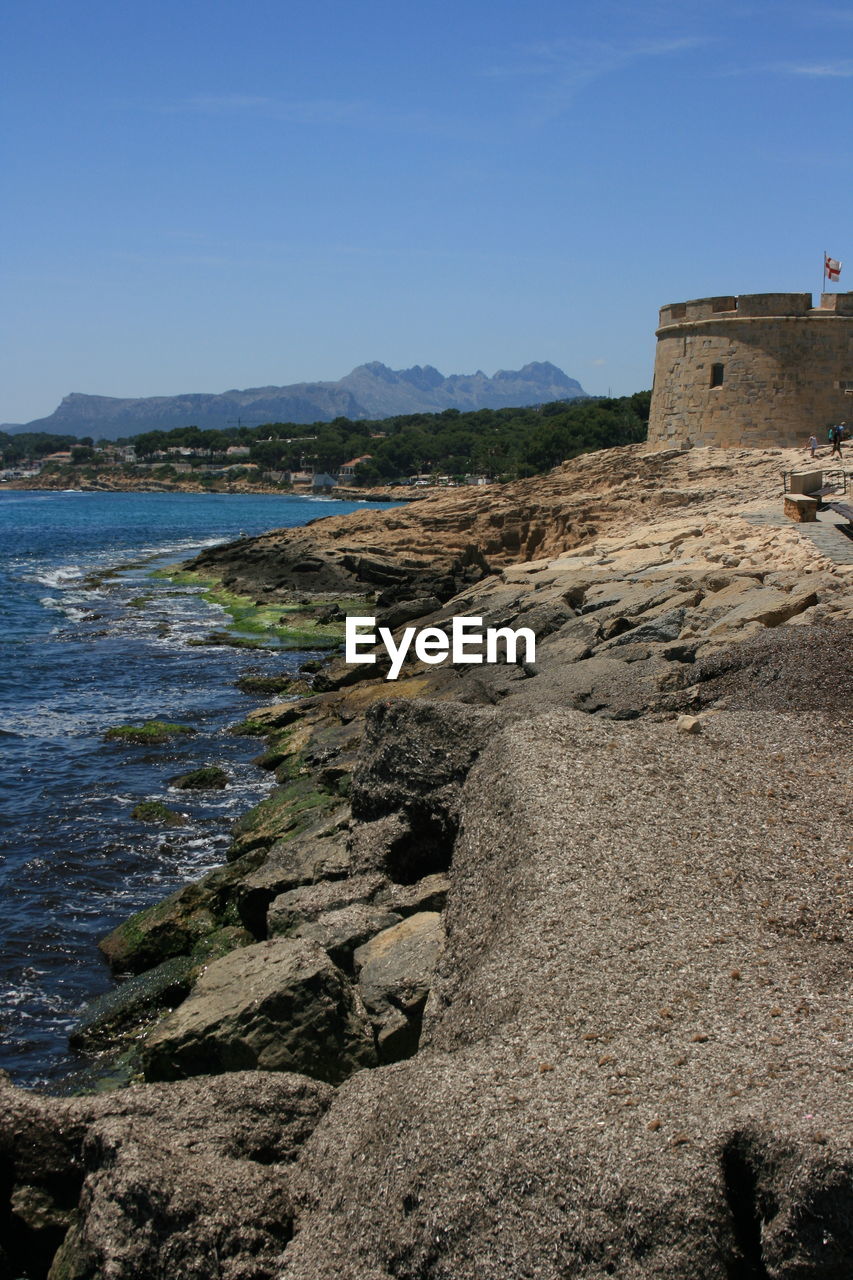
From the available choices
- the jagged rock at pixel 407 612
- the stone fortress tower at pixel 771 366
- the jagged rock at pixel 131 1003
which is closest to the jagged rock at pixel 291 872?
the jagged rock at pixel 131 1003

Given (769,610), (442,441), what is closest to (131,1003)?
(769,610)

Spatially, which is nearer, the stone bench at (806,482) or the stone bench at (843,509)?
the stone bench at (843,509)

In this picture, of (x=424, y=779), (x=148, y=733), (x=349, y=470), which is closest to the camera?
(x=424, y=779)

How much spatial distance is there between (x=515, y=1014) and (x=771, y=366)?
82.0ft

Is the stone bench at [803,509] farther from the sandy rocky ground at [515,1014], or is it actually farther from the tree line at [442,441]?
the tree line at [442,441]

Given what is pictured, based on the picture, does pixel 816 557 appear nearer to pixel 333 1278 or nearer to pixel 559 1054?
pixel 559 1054

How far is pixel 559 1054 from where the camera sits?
512cm

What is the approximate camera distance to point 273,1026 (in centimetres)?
696

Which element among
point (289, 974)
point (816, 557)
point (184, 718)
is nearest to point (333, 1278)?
point (289, 974)

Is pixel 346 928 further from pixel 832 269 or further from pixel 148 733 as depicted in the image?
pixel 832 269

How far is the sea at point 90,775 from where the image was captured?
10.8 metres

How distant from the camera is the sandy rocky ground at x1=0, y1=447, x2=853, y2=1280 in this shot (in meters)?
4.34

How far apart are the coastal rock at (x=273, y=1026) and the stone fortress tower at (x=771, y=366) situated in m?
23.6

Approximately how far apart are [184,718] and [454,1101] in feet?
54.0
